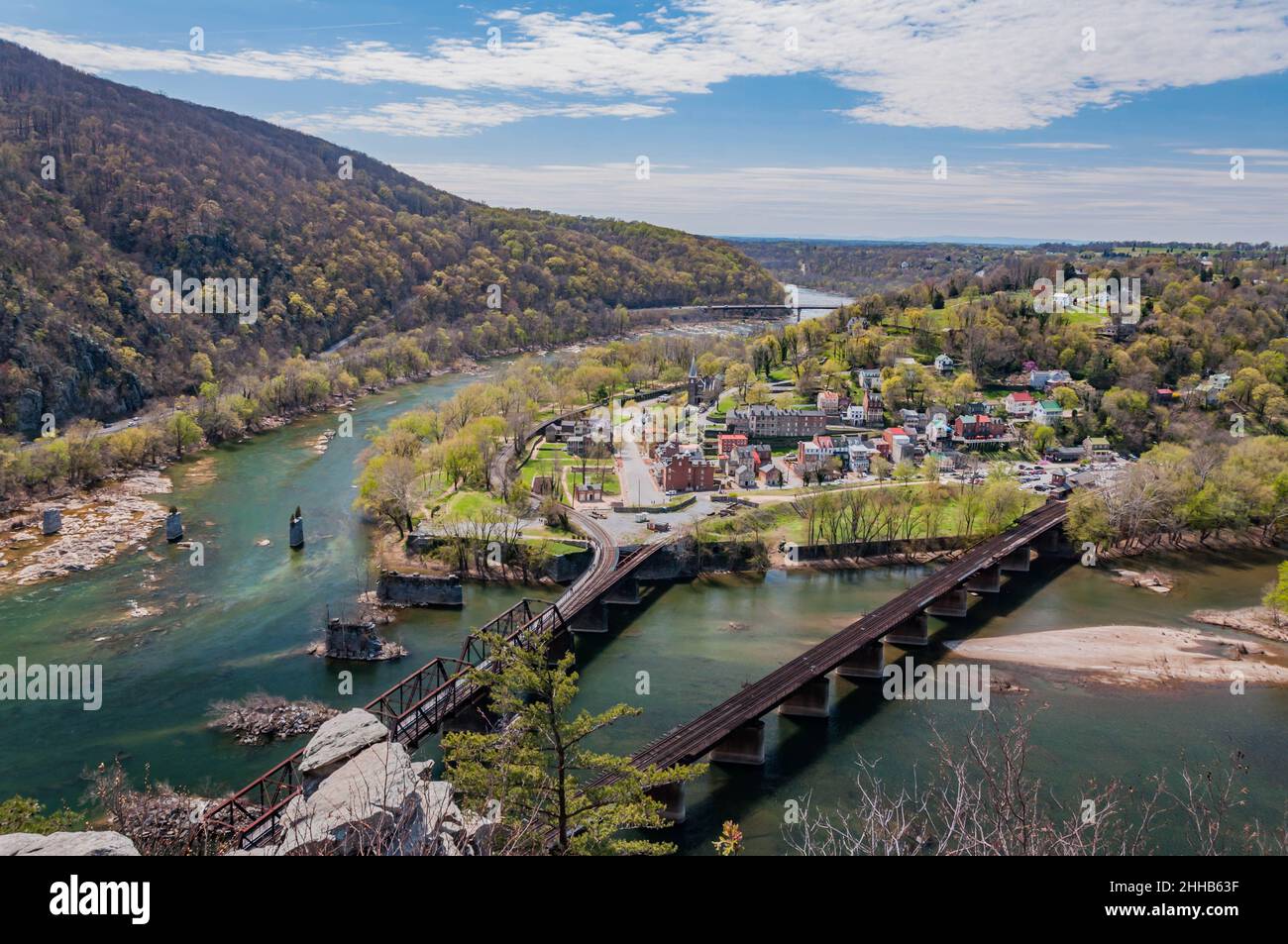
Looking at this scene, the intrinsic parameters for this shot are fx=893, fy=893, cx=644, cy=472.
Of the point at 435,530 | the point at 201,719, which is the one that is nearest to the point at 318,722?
the point at 201,719

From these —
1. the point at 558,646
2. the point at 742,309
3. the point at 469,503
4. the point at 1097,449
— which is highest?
the point at 742,309

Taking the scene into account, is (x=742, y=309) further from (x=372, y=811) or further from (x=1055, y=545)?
(x=372, y=811)

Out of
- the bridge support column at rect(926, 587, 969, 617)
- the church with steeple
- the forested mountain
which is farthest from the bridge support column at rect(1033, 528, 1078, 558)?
the forested mountain

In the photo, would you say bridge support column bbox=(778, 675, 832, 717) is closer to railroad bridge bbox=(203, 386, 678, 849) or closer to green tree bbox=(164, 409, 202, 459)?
railroad bridge bbox=(203, 386, 678, 849)

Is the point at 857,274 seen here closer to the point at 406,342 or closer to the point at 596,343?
the point at 596,343

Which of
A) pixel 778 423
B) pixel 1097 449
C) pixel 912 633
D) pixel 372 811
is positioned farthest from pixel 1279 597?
pixel 372 811

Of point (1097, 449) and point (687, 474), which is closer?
point (687, 474)
